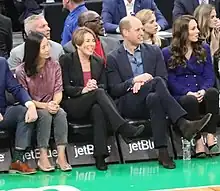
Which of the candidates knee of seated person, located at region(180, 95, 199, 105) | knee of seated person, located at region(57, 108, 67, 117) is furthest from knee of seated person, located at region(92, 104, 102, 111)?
knee of seated person, located at region(180, 95, 199, 105)

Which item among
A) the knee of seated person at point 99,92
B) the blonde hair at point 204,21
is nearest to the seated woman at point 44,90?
the knee of seated person at point 99,92

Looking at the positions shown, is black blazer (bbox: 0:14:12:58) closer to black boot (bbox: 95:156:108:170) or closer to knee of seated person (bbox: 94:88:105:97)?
knee of seated person (bbox: 94:88:105:97)

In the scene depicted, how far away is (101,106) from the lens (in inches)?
254

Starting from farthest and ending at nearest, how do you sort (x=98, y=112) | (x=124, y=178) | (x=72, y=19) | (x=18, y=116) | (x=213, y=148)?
(x=72, y=19) → (x=213, y=148) → (x=98, y=112) → (x=18, y=116) → (x=124, y=178)

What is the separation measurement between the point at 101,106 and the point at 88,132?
0.26 m

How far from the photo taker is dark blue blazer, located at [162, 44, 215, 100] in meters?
6.80

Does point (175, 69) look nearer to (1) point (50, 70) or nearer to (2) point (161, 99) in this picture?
(2) point (161, 99)

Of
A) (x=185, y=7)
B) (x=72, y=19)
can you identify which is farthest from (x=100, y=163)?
(x=185, y=7)

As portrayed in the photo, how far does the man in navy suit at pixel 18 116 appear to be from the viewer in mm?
6270

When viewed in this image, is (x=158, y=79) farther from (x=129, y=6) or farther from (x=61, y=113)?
(x=129, y=6)

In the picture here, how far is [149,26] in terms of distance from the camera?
7.14 metres

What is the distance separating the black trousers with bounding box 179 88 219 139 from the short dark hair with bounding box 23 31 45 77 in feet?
4.42

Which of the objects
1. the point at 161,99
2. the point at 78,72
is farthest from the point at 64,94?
the point at 161,99

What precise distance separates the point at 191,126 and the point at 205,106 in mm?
349
